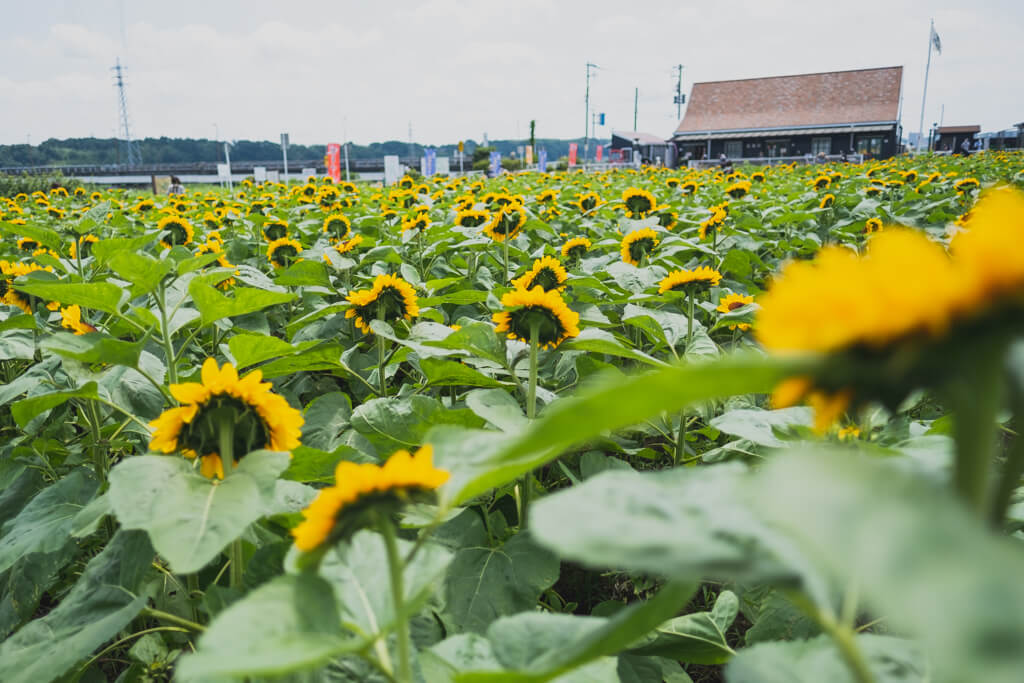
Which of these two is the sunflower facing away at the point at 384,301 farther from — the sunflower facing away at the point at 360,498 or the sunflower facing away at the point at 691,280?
the sunflower facing away at the point at 360,498

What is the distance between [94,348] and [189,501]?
0.39 meters

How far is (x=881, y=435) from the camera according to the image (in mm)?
1102

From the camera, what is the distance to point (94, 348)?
1.00 metres

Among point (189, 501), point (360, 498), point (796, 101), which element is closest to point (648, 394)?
point (360, 498)

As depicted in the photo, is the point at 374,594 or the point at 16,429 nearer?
the point at 374,594

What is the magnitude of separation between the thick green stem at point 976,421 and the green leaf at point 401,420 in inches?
38.7

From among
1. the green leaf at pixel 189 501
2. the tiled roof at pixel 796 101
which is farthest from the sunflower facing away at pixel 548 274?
the tiled roof at pixel 796 101

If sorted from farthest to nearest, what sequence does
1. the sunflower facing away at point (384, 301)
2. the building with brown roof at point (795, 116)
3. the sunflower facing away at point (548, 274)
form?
1. the building with brown roof at point (795, 116)
2. the sunflower facing away at point (548, 274)
3. the sunflower facing away at point (384, 301)

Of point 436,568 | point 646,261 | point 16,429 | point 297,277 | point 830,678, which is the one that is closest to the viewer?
point 830,678

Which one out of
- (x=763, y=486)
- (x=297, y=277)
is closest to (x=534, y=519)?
(x=763, y=486)

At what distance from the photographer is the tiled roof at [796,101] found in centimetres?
3362

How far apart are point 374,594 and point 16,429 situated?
2149mm

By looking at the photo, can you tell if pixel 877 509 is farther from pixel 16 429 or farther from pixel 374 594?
pixel 16 429

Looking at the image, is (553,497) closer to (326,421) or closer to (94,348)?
(94,348)
